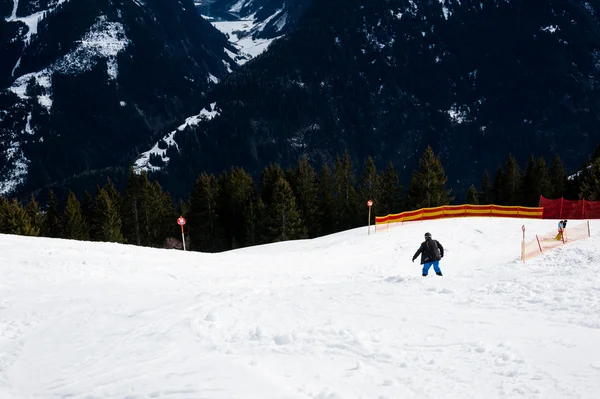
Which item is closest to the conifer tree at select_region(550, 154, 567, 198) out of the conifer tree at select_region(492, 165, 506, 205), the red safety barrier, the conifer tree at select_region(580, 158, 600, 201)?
the conifer tree at select_region(492, 165, 506, 205)

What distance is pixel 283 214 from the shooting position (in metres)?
52.1

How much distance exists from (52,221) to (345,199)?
3936 cm

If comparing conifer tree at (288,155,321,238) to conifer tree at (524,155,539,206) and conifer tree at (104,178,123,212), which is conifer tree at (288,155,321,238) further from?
conifer tree at (524,155,539,206)

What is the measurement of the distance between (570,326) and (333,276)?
10.4 metres

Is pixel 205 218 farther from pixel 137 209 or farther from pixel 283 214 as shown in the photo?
pixel 283 214

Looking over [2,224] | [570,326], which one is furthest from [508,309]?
[2,224]

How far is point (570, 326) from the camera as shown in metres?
9.40

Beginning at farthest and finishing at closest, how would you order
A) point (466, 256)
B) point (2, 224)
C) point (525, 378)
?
point (2, 224) → point (466, 256) → point (525, 378)

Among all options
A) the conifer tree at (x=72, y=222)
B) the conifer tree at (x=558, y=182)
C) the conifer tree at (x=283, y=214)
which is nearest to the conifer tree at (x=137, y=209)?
the conifer tree at (x=72, y=222)

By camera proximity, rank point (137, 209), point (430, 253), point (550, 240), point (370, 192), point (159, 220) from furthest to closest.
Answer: point (370, 192), point (159, 220), point (137, 209), point (550, 240), point (430, 253)

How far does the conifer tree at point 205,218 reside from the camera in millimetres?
57781

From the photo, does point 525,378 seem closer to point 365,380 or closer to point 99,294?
point 365,380

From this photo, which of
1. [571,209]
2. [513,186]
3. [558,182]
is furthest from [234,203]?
[558,182]

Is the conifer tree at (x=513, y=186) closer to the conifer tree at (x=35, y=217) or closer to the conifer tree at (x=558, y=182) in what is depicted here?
the conifer tree at (x=558, y=182)
